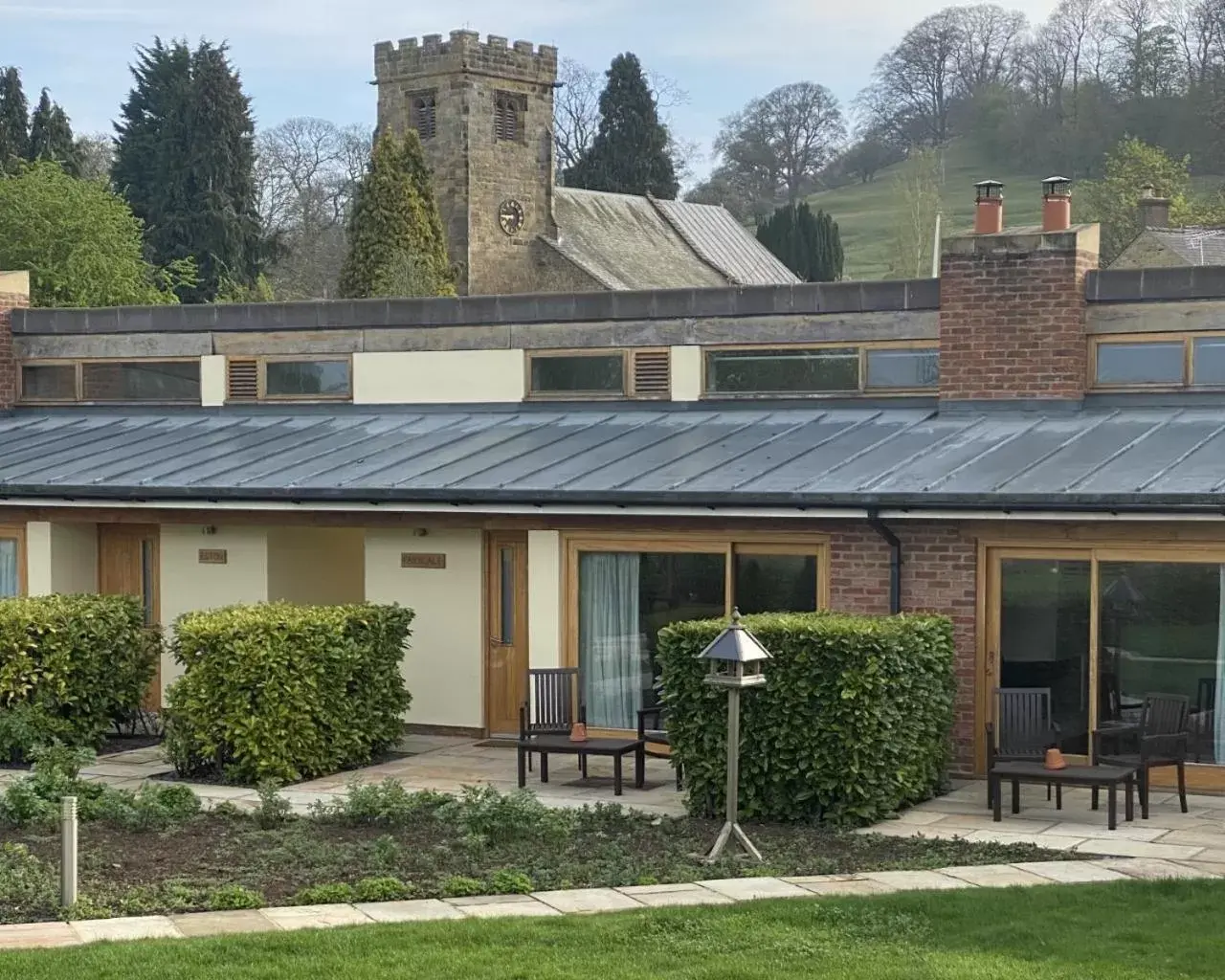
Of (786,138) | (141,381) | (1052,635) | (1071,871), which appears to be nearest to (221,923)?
(1071,871)

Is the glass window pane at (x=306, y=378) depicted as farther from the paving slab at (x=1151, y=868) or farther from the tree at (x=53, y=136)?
the tree at (x=53, y=136)

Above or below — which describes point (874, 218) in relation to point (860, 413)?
above

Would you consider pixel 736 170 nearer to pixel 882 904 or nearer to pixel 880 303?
pixel 880 303

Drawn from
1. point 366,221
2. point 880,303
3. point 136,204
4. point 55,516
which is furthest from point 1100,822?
point 136,204

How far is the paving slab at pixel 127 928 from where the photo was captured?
8297 millimetres

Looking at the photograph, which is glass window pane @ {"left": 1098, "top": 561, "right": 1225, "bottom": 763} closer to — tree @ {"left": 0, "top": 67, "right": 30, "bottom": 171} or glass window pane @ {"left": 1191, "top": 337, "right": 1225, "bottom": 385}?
glass window pane @ {"left": 1191, "top": 337, "right": 1225, "bottom": 385}

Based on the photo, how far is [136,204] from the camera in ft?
177

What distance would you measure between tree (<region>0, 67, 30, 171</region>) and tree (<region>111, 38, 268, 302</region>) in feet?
10.8

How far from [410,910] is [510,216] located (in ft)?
151

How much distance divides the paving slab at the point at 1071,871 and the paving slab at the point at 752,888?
1.49 m

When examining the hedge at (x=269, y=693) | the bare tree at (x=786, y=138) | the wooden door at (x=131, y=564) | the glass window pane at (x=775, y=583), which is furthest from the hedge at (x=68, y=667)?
the bare tree at (x=786, y=138)

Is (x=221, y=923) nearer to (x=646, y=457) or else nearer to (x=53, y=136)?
(x=646, y=457)

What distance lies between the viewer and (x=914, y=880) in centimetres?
966

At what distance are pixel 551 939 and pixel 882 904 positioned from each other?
5.95 feet
